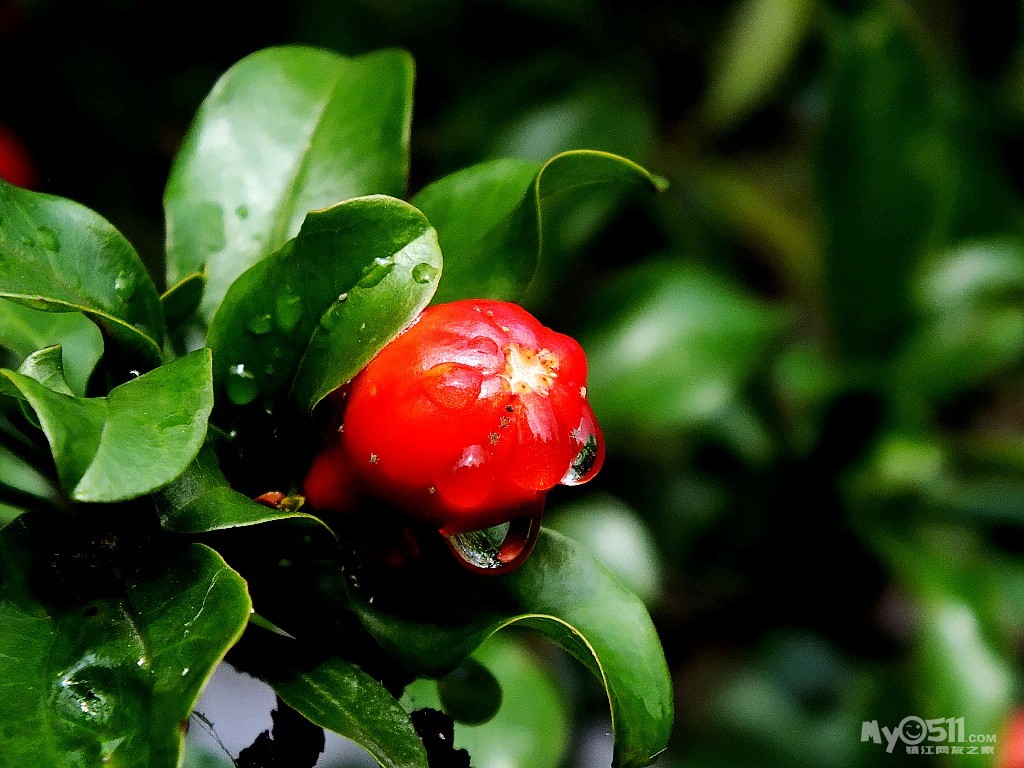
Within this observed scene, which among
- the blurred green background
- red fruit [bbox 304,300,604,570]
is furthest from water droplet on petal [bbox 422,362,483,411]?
the blurred green background

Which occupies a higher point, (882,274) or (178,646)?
(178,646)

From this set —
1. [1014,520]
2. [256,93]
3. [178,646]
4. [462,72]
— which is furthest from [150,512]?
[1014,520]

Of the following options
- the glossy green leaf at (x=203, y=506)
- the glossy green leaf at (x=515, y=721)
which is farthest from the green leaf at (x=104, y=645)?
the glossy green leaf at (x=515, y=721)

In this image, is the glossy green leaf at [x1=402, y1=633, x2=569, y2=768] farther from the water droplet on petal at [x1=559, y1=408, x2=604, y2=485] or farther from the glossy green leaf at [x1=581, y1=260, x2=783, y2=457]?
the glossy green leaf at [x1=581, y1=260, x2=783, y2=457]

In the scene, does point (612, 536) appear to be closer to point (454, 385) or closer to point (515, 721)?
point (515, 721)

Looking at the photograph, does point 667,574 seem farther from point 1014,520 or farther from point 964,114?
point 964,114

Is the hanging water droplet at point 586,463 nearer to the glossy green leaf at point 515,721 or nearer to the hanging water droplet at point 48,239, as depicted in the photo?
the glossy green leaf at point 515,721
